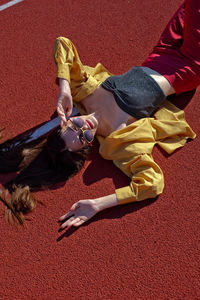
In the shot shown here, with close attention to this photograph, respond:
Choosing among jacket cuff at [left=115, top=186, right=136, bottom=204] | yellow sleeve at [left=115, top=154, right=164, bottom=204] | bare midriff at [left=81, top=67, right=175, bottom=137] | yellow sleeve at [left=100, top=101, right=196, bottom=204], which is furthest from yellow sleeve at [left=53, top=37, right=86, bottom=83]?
jacket cuff at [left=115, top=186, right=136, bottom=204]

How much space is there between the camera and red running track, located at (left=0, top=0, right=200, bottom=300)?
279cm

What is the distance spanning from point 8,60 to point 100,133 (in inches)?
72.3

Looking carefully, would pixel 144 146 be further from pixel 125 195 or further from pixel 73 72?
pixel 73 72

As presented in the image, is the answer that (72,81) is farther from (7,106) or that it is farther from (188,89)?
(188,89)

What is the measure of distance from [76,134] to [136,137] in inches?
24.3

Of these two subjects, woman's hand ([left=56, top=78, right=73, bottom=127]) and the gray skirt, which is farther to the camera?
the gray skirt

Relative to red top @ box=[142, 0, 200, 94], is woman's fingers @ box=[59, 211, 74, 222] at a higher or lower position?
lower

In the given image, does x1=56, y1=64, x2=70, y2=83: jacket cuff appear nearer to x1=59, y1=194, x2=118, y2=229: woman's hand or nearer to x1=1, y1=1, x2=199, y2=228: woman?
x1=1, y1=1, x2=199, y2=228: woman

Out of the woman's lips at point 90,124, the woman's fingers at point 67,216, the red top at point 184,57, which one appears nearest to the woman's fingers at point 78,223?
the woman's fingers at point 67,216

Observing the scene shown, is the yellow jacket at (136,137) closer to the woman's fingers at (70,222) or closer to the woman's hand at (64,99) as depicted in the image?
the woman's hand at (64,99)

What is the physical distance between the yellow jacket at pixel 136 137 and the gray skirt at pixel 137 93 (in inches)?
4.8

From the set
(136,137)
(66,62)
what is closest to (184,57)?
(136,137)

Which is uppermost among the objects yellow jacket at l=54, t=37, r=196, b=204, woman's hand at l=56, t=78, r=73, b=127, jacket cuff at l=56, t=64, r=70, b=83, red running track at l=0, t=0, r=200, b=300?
jacket cuff at l=56, t=64, r=70, b=83

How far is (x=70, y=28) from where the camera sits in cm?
458
